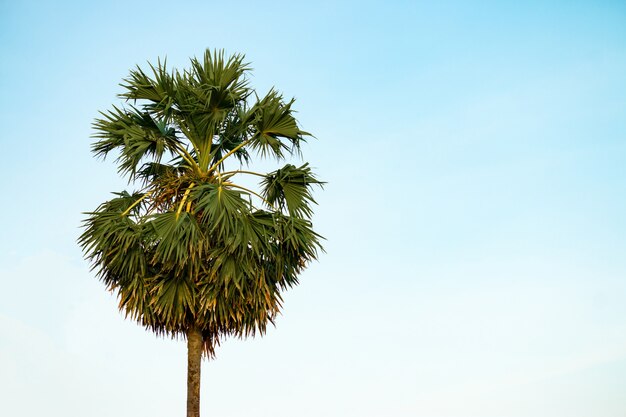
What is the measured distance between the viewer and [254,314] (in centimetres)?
1655

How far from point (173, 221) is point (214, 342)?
9.67 feet

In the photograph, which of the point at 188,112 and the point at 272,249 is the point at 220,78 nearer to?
the point at 188,112

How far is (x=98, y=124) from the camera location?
707 inches

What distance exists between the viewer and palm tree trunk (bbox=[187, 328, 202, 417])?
15977mm

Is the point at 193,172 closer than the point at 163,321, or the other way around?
the point at 163,321

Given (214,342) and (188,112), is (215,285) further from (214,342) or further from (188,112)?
(188,112)

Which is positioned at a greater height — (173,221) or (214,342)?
(173,221)

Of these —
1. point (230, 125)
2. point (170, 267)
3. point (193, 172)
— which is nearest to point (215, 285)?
point (170, 267)

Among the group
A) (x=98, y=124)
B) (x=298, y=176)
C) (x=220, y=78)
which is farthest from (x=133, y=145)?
(x=298, y=176)

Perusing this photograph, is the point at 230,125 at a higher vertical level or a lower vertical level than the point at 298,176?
higher

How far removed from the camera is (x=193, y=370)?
640 inches

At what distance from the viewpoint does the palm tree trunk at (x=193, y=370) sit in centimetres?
1598

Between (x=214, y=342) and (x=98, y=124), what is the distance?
18.9 feet

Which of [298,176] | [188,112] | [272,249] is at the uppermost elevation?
[188,112]
